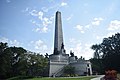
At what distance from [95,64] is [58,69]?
1652 cm

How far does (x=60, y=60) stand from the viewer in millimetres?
62625

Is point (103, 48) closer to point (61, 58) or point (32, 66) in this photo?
point (61, 58)

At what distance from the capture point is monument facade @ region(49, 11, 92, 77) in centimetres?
5834

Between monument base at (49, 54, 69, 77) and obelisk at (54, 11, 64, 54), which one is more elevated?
obelisk at (54, 11, 64, 54)

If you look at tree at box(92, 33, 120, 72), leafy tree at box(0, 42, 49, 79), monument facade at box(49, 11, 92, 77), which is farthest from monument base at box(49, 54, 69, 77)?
tree at box(92, 33, 120, 72)

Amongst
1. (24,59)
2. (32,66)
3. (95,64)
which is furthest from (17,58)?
(95,64)

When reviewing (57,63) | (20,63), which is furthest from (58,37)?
(20,63)

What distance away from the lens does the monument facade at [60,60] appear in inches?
2297

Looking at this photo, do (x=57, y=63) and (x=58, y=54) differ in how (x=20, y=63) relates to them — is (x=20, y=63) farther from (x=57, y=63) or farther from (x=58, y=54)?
(x=58, y=54)

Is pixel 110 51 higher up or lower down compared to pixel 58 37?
lower down

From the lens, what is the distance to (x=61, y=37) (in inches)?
2448

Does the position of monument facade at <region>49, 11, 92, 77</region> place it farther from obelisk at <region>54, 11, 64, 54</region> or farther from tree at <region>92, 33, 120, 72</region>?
tree at <region>92, 33, 120, 72</region>

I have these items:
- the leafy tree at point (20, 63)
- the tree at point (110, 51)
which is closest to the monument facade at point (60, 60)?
the leafy tree at point (20, 63)

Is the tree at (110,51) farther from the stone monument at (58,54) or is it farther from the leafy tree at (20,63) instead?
the leafy tree at (20,63)
